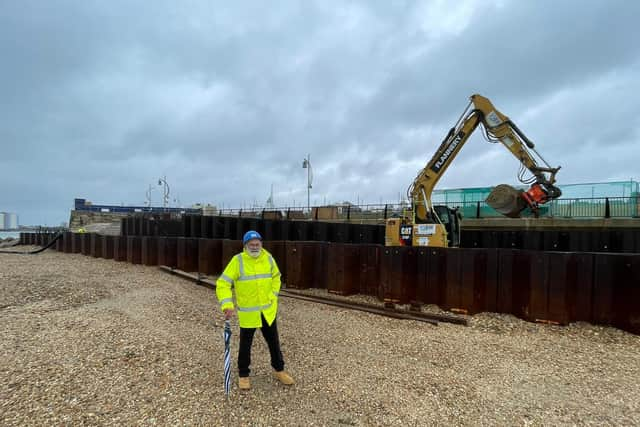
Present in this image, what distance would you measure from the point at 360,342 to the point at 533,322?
3681 millimetres

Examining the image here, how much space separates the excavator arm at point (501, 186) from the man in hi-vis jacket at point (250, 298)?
345 inches

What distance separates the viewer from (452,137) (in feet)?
40.0

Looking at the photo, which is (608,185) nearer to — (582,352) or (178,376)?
(582,352)

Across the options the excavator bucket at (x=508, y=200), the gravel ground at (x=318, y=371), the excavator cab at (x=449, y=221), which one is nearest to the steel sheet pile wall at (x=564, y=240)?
the excavator bucket at (x=508, y=200)

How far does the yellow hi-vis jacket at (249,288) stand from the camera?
13.2 feet

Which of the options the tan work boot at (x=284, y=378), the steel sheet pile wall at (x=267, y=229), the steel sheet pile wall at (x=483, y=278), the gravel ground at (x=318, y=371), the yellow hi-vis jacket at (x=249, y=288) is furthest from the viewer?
the steel sheet pile wall at (x=267, y=229)

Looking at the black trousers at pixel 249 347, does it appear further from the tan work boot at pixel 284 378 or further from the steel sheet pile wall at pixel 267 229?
the steel sheet pile wall at pixel 267 229

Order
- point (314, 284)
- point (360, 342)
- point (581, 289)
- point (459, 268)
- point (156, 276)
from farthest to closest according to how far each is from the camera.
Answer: point (156, 276), point (314, 284), point (459, 268), point (581, 289), point (360, 342)

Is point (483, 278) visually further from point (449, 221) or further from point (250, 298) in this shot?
point (250, 298)

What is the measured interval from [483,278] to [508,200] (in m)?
6.43

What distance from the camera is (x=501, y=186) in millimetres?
12719

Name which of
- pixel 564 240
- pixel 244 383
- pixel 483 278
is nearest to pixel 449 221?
pixel 483 278

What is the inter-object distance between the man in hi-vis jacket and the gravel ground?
0.34 metres

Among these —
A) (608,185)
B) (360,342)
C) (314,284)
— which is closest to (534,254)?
(360,342)
